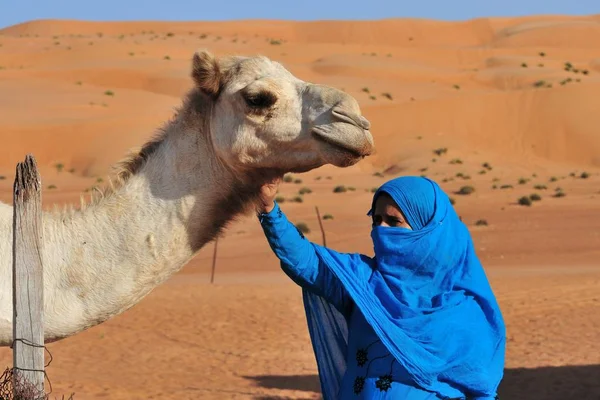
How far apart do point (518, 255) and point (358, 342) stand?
17.7 metres

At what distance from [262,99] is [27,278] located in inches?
42.6

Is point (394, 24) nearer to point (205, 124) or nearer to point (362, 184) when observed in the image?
point (362, 184)

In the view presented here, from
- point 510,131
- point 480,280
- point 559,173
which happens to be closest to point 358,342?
point 480,280

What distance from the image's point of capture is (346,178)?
3594 centimetres

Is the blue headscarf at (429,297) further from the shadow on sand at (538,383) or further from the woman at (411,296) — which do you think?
the shadow on sand at (538,383)

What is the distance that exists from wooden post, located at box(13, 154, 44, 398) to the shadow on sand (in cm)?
648

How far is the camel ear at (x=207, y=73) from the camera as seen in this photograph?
3.66m

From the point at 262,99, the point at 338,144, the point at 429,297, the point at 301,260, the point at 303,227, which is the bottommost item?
the point at 303,227

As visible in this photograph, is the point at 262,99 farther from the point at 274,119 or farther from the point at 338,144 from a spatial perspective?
the point at 338,144

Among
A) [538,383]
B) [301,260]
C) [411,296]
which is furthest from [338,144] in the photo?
[538,383]

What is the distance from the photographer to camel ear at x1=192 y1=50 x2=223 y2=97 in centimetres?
366

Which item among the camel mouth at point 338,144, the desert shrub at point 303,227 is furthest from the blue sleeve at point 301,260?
the desert shrub at point 303,227

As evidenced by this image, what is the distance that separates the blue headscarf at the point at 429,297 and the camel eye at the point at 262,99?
0.58 metres

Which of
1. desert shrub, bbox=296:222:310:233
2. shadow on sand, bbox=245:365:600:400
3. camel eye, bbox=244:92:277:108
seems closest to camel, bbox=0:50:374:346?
camel eye, bbox=244:92:277:108
